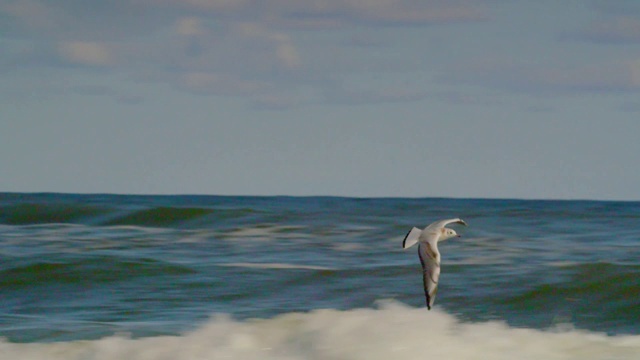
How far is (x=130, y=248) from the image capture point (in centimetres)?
2098

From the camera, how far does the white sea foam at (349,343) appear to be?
35.9 feet

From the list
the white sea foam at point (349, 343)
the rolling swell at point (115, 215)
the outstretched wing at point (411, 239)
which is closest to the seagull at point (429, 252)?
the outstretched wing at point (411, 239)

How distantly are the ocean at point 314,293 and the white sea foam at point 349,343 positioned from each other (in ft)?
0.06

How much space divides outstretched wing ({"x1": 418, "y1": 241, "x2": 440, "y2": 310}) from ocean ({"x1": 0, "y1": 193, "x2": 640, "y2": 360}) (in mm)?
2211

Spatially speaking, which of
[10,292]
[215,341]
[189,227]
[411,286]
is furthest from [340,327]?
[189,227]

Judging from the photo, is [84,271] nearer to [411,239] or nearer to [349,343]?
[349,343]

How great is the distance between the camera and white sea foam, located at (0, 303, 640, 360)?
35.9 feet

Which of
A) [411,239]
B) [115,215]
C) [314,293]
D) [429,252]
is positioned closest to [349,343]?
[429,252]

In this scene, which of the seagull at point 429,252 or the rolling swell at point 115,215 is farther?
the rolling swell at point 115,215

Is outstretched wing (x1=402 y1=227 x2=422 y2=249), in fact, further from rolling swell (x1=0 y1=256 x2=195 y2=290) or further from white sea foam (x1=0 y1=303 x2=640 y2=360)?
rolling swell (x1=0 y1=256 x2=195 y2=290)

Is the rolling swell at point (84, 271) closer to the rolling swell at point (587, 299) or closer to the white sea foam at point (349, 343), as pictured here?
the white sea foam at point (349, 343)

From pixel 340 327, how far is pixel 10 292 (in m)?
5.69

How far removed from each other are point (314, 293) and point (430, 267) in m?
6.66

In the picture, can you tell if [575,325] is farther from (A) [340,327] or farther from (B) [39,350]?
(B) [39,350]
